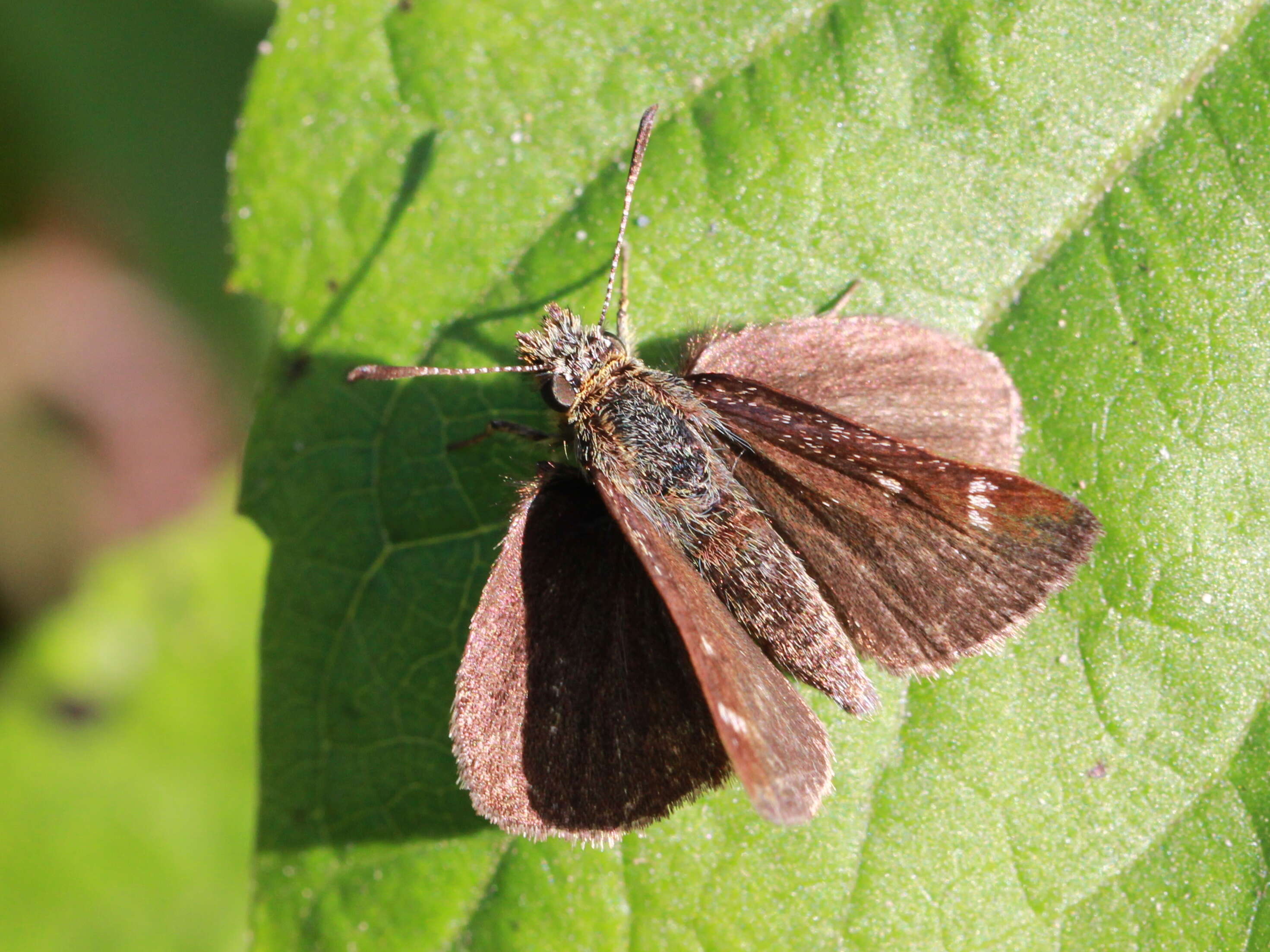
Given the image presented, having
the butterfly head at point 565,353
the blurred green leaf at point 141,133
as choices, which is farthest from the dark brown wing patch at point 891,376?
the blurred green leaf at point 141,133

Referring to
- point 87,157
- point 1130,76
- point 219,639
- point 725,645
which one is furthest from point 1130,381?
point 87,157

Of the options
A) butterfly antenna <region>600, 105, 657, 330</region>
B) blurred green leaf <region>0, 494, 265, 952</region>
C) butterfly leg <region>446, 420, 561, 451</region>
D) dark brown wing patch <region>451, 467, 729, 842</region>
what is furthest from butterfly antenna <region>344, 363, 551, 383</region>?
blurred green leaf <region>0, 494, 265, 952</region>

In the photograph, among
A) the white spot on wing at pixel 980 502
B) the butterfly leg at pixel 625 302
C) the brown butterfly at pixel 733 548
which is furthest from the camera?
the butterfly leg at pixel 625 302

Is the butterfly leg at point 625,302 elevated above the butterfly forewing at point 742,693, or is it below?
above

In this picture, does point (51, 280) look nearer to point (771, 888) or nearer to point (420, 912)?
point (420, 912)

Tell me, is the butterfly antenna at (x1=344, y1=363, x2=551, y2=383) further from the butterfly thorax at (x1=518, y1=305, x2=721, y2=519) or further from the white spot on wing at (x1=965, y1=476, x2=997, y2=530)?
the white spot on wing at (x1=965, y1=476, x2=997, y2=530)

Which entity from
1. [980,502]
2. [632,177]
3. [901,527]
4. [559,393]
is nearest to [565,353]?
[559,393]

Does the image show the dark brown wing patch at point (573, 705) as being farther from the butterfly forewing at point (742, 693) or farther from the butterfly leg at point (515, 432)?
the butterfly leg at point (515, 432)

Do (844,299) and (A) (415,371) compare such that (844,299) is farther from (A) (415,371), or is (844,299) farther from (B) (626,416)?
(A) (415,371)

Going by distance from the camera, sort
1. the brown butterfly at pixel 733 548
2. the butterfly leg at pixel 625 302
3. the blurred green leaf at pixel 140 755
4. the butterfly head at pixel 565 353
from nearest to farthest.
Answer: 1. the brown butterfly at pixel 733 548
2. the butterfly head at pixel 565 353
3. the butterfly leg at pixel 625 302
4. the blurred green leaf at pixel 140 755
